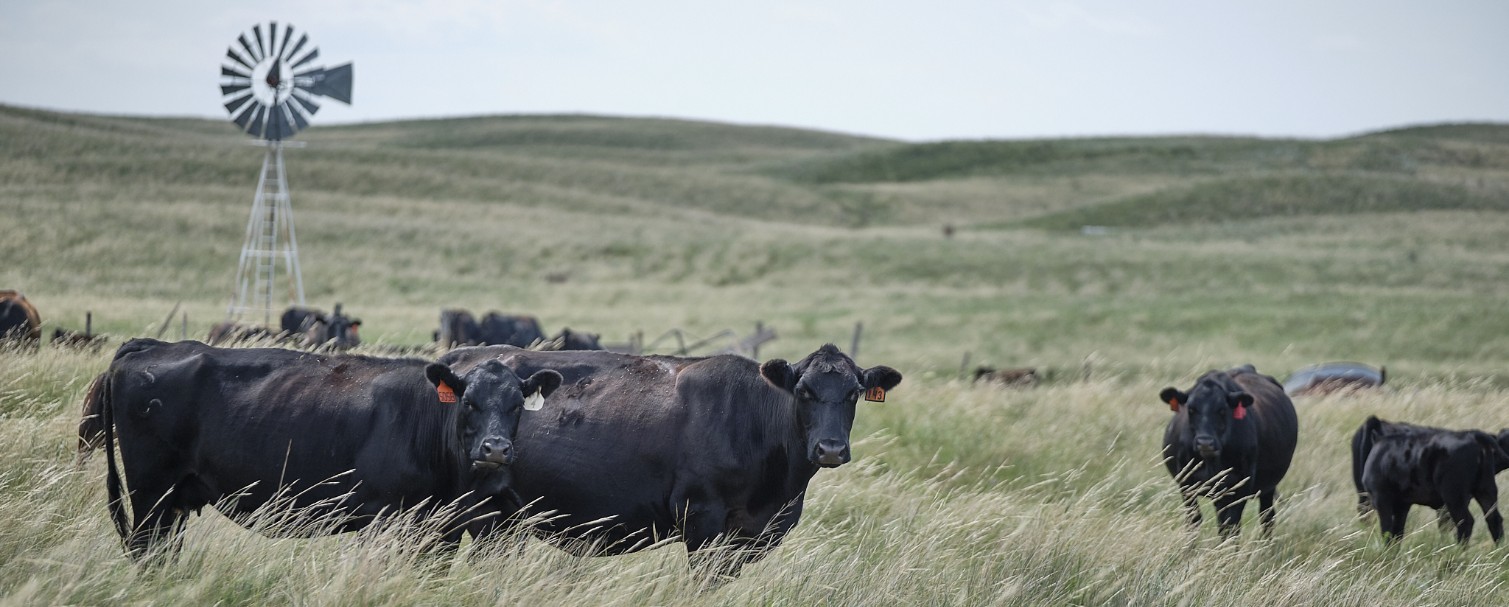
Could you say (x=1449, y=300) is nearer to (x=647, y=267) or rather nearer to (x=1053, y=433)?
(x=647, y=267)

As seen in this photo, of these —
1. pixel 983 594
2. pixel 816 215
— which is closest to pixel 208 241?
pixel 816 215

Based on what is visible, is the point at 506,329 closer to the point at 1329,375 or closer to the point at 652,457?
the point at 1329,375

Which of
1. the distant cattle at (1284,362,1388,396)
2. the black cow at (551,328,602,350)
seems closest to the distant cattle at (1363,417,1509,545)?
A: the black cow at (551,328,602,350)

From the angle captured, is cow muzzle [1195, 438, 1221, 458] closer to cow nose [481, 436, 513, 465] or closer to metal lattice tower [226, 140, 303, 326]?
cow nose [481, 436, 513, 465]

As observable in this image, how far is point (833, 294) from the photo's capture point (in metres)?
47.0

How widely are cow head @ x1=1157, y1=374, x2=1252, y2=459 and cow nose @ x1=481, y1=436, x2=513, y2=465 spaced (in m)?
6.01

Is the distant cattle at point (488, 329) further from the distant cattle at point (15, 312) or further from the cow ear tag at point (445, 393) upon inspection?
the cow ear tag at point (445, 393)

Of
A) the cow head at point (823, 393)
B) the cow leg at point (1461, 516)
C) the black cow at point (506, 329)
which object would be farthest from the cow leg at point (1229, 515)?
the black cow at point (506, 329)

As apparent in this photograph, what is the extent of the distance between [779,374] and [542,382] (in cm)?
141

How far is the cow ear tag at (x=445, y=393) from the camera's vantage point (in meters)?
7.11

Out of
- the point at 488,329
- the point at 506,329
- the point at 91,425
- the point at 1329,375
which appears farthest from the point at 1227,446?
the point at 506,329

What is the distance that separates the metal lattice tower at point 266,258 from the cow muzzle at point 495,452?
2233 centimetres

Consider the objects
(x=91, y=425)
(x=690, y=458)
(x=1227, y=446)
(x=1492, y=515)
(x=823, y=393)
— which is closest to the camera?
(x=823, y=393)

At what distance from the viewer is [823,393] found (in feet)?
24.3
